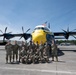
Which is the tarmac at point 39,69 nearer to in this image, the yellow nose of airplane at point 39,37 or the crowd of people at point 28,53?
the crowd of people at point 28,53

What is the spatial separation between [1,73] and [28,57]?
408 centimetres

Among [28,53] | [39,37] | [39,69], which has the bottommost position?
[39,69]

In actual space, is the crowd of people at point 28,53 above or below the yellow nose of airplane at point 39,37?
below

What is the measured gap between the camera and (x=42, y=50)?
1298 centimetres

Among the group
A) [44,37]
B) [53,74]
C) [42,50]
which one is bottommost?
[53,74]

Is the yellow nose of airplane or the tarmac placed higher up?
the yellow nose of airplane

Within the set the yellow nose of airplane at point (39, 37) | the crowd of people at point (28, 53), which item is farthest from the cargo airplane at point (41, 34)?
the crowd of people at point (28, 53)

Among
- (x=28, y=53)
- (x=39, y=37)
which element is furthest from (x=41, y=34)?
(x=28, y=53)

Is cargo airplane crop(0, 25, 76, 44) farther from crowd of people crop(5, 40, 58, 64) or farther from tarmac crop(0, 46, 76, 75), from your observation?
tarmac crop(0, 46, 76, 75)

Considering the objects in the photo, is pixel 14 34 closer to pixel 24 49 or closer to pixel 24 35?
pixel 24 35

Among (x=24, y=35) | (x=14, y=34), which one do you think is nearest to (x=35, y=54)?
(x=24, y=35)

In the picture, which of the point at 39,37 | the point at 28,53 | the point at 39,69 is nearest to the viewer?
the point at 39,69

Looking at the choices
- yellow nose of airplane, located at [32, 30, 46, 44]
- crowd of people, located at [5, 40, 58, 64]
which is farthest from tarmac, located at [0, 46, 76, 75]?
yellow nose of airplane, located at [32, 30, 46, 44]

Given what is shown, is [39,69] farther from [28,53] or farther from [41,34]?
[41,34]
